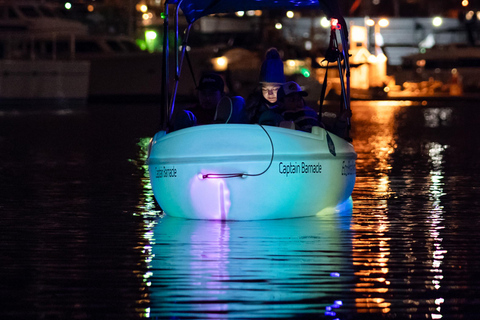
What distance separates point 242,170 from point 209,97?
6.08 ft

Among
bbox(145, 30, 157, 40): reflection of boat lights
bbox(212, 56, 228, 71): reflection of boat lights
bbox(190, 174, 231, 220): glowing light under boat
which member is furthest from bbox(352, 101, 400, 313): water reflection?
bbox(212, 56, 228, 71): reflection of boat lights

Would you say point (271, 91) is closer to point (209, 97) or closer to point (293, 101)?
point (293, 101)

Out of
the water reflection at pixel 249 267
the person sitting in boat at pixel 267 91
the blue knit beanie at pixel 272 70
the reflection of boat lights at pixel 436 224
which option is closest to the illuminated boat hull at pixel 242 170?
the water reflection at pixel 249 267

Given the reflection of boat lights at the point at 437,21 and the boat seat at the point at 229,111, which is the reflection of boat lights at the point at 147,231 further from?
the reflection of boat lights at the point at 437,21

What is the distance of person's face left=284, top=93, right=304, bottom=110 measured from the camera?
13172mm

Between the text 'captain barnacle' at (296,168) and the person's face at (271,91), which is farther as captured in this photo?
the person's face at (271,91)

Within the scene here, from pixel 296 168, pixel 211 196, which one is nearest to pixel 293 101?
pixel 296 168

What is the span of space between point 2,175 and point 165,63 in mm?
7248

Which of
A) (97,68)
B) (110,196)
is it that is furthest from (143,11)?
(110,196)

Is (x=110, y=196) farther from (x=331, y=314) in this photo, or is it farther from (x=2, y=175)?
(x=331, y=314)

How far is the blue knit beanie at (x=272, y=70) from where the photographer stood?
13.6m

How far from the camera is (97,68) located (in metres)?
75.6

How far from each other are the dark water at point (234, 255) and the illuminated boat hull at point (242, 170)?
8.1 inches

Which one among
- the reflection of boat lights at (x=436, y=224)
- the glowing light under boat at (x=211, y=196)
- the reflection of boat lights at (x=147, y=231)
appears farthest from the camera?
the glowing light under boat at (x=211, y=196)
